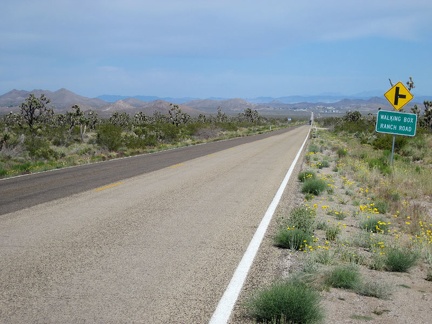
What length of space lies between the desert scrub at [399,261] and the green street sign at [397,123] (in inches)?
446

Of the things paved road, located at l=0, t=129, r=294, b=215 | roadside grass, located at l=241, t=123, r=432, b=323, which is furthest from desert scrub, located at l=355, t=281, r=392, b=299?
paved road, located at l=0, t=129, r=294, b=215

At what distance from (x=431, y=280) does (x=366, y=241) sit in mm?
1794

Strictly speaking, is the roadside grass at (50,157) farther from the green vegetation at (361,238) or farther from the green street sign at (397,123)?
the green street sign at (397,123)

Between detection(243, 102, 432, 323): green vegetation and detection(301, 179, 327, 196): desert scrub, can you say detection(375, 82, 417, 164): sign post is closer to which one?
detection(243, 102, 432, 323): green vegetation

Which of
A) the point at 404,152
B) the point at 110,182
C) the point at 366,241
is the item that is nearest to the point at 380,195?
the point at 366,241

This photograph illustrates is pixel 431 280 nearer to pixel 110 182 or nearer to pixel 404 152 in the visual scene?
pixel 110 182

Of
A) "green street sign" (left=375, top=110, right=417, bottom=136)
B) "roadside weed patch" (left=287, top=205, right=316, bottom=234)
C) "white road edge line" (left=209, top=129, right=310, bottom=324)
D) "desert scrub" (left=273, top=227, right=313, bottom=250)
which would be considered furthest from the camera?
"green street sign" (left=375, top=110, right=417, bottom=136)

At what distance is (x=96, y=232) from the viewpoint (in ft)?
27.6

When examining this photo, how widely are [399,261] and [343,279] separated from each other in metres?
1.28

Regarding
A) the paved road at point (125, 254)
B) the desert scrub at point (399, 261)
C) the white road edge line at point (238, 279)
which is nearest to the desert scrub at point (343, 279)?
the desert scrub at point (399, 261)

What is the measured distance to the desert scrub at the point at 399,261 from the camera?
6836mm

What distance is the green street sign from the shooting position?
17.4 m

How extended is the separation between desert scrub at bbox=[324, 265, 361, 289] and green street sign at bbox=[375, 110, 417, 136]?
12.5 metres

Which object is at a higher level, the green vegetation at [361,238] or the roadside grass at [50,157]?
the green vegetation at [361,238]
